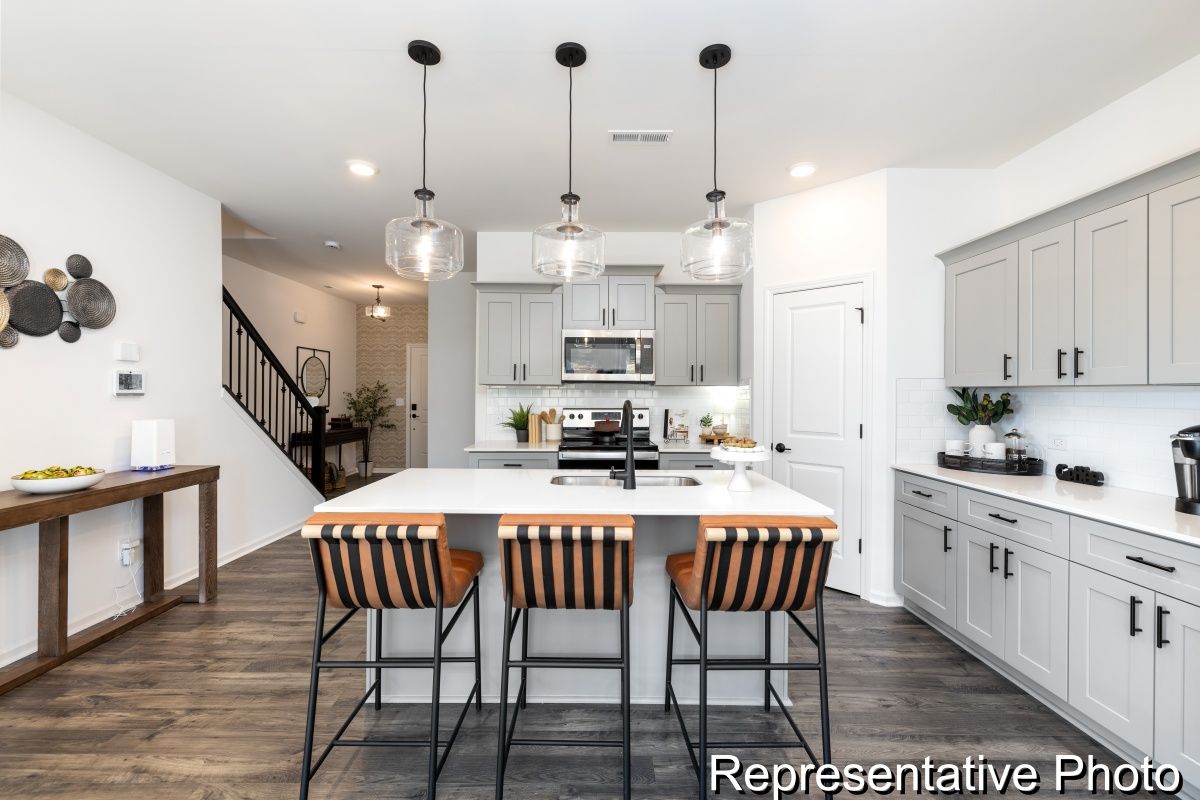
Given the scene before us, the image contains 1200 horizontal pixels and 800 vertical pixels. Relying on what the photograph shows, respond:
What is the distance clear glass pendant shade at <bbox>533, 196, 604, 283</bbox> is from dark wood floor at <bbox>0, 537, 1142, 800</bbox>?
6.43 feet

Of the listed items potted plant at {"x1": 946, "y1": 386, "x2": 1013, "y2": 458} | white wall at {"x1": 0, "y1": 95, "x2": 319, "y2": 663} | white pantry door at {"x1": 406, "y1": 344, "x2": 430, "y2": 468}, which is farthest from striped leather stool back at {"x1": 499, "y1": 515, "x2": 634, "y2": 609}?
white pantry door at {"x1": 406, "y1": 344, "x2": 430, "y2": 468}

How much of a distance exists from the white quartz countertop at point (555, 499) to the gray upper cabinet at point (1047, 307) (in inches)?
61.7

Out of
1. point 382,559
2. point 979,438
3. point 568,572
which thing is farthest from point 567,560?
point 979,438

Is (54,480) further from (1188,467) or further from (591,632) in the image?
(1188,467)

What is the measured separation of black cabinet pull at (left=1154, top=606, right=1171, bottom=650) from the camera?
5.74ft

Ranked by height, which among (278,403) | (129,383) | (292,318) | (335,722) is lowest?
(335,722)

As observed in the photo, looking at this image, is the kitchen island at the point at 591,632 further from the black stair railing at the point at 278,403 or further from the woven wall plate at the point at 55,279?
the black stair railing at the point at 278,403

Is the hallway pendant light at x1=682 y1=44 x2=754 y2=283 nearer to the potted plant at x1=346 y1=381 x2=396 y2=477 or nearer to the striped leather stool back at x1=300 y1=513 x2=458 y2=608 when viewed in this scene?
the striped leather stool back at x1=300 y1=513 x2=458 y2=608

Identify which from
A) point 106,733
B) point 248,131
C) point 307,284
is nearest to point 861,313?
point 248,131

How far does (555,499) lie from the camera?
206cm

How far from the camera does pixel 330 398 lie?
311 inches

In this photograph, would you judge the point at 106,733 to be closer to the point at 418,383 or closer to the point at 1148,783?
the point at 1148,783

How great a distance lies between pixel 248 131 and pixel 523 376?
252 cm

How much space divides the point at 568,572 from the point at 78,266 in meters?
3.37
